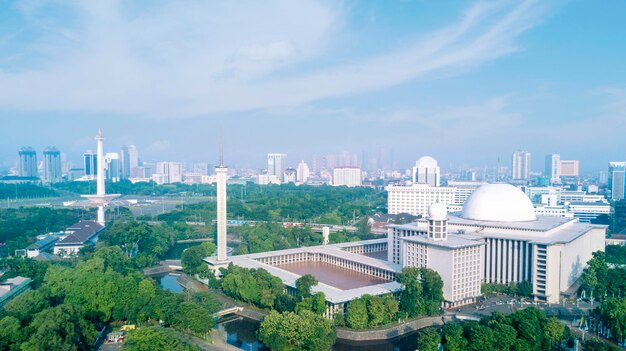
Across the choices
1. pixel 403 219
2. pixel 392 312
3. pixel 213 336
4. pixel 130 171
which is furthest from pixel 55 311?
pixel 130 171

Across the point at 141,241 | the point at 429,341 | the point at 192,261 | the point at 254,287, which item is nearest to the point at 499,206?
the point at 429,341

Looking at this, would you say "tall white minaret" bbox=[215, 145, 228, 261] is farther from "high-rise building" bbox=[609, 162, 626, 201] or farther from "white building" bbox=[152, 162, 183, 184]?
"white building" bbox=[152, 162, 183, 184]

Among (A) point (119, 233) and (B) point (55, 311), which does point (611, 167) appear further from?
(B) point (55, 311)

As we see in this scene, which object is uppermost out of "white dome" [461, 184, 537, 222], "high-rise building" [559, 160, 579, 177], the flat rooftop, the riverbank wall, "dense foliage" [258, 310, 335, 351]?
"high-rise building" [559, 160, 579, 177]

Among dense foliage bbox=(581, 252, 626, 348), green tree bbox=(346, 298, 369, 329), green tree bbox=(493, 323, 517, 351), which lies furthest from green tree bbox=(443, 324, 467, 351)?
dense foliage bbox=(581, 252, 626, 348)

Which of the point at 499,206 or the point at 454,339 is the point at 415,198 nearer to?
the point at 499,206
